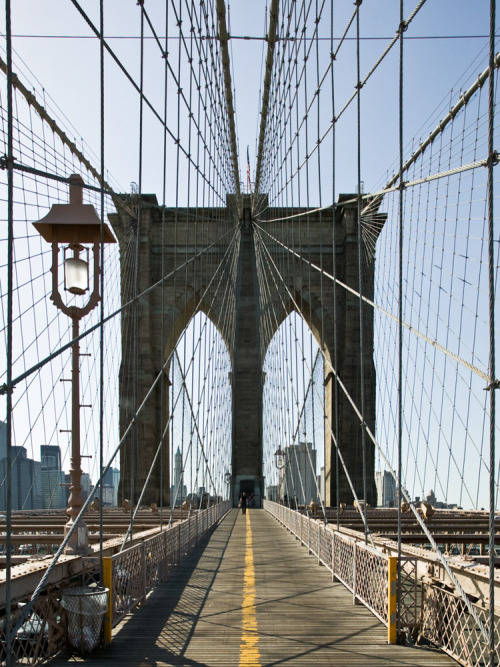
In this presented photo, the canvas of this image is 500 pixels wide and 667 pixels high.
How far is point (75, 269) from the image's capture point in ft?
18.1

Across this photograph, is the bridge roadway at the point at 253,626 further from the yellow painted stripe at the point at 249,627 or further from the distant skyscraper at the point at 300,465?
the distant skyscraper at the point at 300,465

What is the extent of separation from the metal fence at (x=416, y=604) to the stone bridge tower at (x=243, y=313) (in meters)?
16.7

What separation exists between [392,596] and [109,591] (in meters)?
1.71

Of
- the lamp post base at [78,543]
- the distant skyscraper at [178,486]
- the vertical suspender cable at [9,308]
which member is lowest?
the distant skyscraper at [178,486]

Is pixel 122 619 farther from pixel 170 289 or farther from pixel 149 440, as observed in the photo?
pixel 170 289

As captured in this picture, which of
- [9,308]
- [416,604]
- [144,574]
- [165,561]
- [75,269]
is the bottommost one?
[165,561]

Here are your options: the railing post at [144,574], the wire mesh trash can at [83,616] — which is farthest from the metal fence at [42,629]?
the railing post at [144,574]

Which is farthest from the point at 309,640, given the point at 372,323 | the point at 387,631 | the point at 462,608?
the point at 372,323

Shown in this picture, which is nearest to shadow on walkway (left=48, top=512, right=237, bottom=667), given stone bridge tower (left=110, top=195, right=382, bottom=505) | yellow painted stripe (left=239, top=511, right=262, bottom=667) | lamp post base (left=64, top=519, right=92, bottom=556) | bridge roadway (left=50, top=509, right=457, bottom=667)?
bridge roadway (left=50, top=509, right=457, bottom=667)

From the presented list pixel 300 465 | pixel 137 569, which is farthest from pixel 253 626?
pixel 300 465

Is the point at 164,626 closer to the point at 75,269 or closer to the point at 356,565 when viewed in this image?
the point at 356,565

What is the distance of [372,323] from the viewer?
25.4 m

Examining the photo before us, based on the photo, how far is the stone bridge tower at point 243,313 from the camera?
78.9 ft

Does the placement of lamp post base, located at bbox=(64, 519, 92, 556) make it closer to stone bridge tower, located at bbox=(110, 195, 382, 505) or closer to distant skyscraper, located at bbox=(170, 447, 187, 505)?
distant skyscraper, located at bbox=(170, 447, 187, 505)
